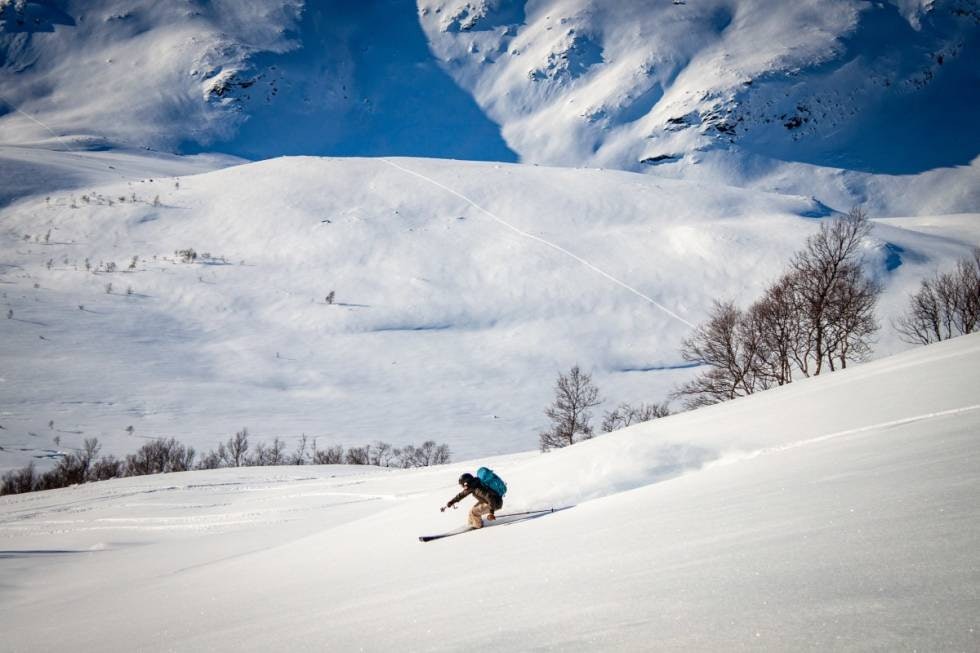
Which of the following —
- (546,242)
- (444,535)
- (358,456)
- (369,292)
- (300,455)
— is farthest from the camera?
(546,242)

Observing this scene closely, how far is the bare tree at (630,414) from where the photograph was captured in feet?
133

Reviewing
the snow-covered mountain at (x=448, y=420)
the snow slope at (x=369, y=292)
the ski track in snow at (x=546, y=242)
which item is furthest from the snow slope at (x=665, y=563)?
the ski track in snow at (x=546, y=242)

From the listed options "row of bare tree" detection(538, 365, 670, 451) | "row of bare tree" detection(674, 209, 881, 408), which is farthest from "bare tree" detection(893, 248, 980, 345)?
"row of bare tree" detection(538, 365, 670, 451)

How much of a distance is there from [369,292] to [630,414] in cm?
3727

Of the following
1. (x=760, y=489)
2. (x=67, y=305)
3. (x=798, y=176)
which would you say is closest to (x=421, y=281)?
(x=67, y=305)

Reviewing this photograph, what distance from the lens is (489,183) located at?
87.7 metres

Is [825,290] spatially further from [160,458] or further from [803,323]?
[160,458]

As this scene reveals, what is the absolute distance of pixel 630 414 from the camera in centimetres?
4147

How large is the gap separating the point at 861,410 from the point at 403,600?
673cm

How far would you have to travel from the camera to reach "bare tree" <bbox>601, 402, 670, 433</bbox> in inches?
1602

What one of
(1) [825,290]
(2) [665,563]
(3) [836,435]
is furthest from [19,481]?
(1) [825,290]

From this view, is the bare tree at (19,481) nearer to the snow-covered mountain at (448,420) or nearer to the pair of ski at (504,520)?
the snow-covered mountain at (448,420)

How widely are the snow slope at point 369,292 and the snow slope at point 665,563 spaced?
30.7 meters

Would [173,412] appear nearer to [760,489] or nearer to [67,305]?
[67,305]
